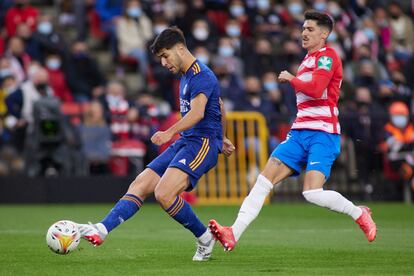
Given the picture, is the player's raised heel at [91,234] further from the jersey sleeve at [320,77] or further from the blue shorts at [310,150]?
the jersey sleeve at [320,77]

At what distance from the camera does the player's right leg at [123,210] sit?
34.9 ft

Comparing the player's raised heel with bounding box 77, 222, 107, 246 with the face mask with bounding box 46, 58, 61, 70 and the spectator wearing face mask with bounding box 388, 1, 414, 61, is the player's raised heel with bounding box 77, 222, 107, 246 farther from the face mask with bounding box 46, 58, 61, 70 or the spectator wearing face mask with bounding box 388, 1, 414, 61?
the spectator wearing face mask with bounding box 388, 1, 414, 61

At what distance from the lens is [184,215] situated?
1091 cm

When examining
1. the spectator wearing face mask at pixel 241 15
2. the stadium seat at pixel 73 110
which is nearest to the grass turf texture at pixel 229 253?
the stadium seat at pixel 73 110

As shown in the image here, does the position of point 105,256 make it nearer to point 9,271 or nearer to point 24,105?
point 9,271

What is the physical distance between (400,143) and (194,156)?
12.1 m

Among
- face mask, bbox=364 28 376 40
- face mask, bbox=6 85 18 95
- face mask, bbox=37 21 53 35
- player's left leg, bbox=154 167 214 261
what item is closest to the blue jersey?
player's left leg, bbox=154 167 214 261

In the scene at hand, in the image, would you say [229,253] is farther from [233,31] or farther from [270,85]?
[233,31]

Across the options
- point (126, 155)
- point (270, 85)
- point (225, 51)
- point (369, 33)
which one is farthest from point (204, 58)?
point (369, 33)

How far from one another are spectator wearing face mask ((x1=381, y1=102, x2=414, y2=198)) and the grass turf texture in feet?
12.8

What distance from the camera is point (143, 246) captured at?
12.6 meters

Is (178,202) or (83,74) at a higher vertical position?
(178,202)

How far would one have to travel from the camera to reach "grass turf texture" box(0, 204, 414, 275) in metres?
10.2

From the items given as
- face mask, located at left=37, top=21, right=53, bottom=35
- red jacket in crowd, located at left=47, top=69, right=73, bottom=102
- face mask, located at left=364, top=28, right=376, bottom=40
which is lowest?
red jacket in crowd, located at left=47, top=69, right=73, bottom=102
